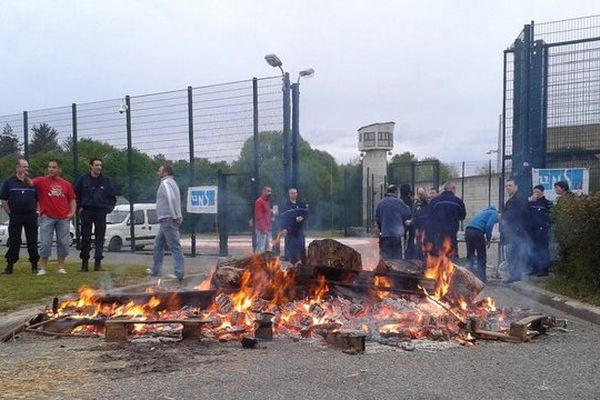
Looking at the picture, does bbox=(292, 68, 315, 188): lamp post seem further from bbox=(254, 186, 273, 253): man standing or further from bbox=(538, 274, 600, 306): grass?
bbox=(538, 274, 600, 306): grass

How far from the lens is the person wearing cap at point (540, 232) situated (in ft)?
32.6

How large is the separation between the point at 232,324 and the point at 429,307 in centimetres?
225

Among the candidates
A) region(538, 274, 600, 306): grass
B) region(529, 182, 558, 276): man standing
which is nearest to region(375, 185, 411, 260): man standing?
region(529, 182, 558, 276): man standing

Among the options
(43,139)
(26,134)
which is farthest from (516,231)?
(43,139)

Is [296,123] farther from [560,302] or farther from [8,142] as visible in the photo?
[8,142]

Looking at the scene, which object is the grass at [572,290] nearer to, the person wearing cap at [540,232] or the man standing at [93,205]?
the person wearing cap at [540,232]

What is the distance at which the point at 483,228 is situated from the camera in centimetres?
1045

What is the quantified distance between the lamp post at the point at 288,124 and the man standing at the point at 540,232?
504cm

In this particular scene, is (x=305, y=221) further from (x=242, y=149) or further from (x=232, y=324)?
(x=232, y=324)

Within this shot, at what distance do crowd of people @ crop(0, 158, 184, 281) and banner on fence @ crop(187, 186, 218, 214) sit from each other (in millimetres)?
3632

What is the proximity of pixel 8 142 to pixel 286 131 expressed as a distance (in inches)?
473

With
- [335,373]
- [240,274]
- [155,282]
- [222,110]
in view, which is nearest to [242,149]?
[222,110]

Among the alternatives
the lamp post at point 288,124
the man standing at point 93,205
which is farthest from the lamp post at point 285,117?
the man standing at point 93,205

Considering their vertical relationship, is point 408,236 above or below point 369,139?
below
